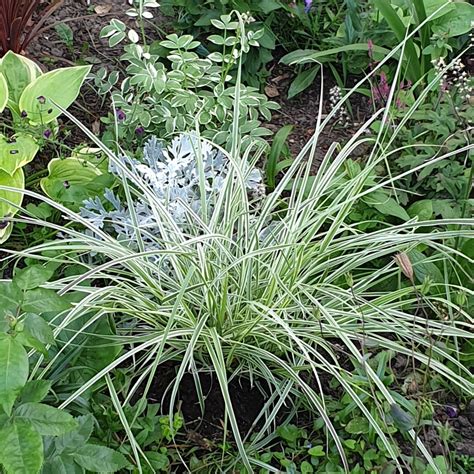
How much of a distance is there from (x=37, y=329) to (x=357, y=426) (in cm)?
73

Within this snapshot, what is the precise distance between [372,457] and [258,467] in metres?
0.25

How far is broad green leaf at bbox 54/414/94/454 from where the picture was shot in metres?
1.35

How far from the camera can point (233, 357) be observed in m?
1.79

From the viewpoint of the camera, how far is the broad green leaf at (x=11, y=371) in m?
1.12

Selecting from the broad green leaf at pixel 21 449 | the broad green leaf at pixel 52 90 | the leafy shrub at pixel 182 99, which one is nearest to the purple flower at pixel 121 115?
the leafy shrub at pixel 182 99

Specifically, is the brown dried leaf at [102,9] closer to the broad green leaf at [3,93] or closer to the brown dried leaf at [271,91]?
the brown dried leaf at [271,91]

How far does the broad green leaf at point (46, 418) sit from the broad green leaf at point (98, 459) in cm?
13

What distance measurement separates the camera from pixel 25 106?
7.29ft

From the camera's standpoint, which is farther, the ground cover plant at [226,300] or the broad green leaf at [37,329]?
the ground cover plant at [226,300]

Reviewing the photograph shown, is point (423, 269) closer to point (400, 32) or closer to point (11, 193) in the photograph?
point (400, 32)

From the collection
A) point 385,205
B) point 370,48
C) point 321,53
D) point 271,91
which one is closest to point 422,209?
point 385,205

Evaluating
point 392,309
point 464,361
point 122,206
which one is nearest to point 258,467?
point 392,309

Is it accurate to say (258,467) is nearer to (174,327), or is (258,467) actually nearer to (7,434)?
(174,327)

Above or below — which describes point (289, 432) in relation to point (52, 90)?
below
